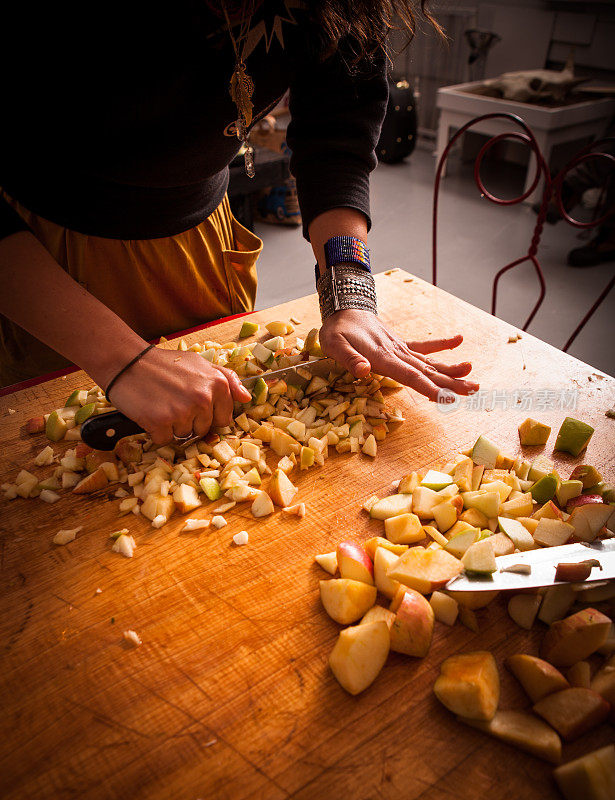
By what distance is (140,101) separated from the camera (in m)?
0.92

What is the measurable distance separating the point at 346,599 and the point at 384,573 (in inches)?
2.9

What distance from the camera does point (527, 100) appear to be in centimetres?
402

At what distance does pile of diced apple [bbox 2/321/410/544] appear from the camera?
3.29 feet

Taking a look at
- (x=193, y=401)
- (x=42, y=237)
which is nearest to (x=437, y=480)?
(x=193, y=401)

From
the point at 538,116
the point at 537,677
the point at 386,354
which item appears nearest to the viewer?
the point at 537,677

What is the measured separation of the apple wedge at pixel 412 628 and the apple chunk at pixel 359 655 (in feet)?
0.05

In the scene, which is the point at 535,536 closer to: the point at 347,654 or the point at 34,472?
the point at 347,654

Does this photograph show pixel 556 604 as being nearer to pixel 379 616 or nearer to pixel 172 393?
pixel 379 616

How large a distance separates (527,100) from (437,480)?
4.05 meters

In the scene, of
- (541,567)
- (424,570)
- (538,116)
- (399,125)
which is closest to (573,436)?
(541,567)

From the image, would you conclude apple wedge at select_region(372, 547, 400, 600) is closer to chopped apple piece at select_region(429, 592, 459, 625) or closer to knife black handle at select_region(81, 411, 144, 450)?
chopped apple piece at select_region(429, 592, 459, 625)

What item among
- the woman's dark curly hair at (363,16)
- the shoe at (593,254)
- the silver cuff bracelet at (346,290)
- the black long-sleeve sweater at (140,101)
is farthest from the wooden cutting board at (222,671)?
the shoe at (593,254)

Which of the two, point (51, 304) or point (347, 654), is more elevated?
point (51, 304)

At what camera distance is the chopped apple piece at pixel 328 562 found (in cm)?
87
